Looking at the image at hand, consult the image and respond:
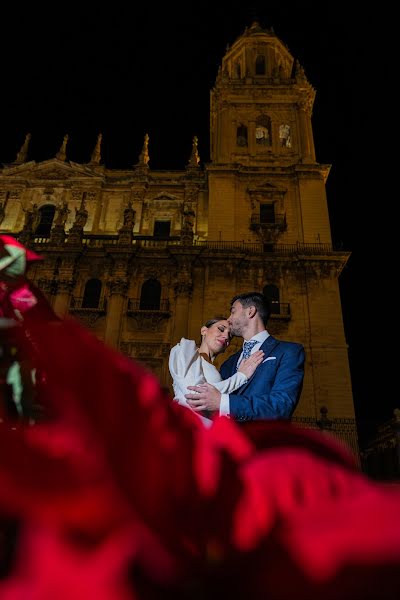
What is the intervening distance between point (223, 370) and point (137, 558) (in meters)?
3.41

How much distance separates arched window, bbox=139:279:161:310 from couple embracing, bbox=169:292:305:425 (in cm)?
1656

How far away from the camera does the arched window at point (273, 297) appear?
63.2 feet

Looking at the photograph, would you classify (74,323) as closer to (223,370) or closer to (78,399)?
(78,399)

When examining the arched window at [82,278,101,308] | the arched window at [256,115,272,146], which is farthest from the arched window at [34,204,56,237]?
the arched window at [256,115,272,146]

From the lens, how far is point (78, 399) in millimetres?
472

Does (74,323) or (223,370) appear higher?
(223,370)

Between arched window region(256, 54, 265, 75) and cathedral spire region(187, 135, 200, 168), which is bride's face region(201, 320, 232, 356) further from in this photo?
arched window region(256, 54, 265, 75)

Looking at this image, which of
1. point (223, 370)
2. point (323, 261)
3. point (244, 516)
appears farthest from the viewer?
point (323, 261)

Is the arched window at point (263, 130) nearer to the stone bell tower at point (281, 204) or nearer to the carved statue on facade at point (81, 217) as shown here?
the stone bell tower at point (281, 204)

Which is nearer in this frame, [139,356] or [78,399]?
[78,399]

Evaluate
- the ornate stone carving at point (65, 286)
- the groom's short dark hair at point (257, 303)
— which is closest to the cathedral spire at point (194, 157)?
the ornate stone carving at point (65, 286)

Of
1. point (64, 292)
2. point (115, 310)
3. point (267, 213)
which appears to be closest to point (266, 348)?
point (115, 310)

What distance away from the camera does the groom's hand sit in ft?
8.20

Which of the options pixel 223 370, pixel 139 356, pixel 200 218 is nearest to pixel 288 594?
pixel 223 370
